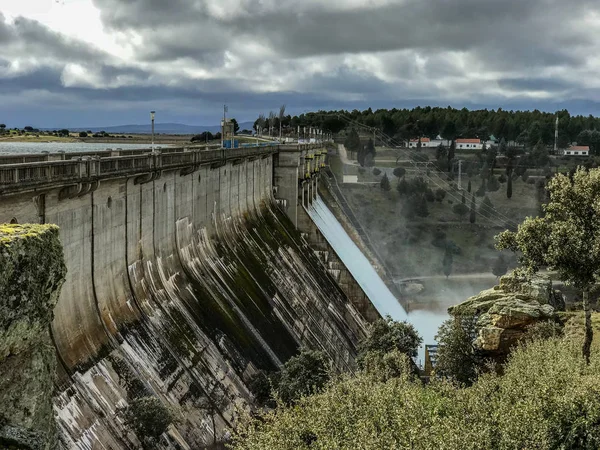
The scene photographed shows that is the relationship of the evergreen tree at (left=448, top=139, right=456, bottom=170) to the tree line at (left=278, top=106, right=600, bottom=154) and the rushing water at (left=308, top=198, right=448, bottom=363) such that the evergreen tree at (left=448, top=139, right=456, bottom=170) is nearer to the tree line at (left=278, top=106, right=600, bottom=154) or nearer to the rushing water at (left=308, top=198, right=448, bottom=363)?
the tree line at (left=278, top=106, right=600, bottom=154)

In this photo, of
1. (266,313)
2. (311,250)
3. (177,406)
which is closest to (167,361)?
(177,406)

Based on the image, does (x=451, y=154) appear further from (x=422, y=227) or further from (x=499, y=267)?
(x=499, y=267)

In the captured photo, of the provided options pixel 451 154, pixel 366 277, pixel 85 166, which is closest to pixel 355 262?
pixel 366 277

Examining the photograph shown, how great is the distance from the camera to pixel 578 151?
134 m

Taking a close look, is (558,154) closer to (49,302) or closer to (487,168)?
(487,168)

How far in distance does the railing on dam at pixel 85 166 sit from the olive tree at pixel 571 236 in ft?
53.3

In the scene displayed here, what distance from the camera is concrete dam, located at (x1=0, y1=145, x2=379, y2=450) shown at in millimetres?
19797

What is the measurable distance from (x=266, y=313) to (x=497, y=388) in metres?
16.4

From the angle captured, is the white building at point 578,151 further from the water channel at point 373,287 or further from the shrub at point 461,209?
the water channel at point 373,287

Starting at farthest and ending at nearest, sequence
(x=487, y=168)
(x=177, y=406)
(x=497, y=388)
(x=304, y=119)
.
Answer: (x=304, y=119) < (x=487, y=168) < (x=177, y=406) < (x=497, y=388)

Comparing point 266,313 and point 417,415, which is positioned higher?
point 417,415

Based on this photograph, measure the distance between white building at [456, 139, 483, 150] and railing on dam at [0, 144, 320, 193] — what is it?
104553mm

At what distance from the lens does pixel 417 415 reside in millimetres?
16266

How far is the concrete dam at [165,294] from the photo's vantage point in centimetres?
1980
